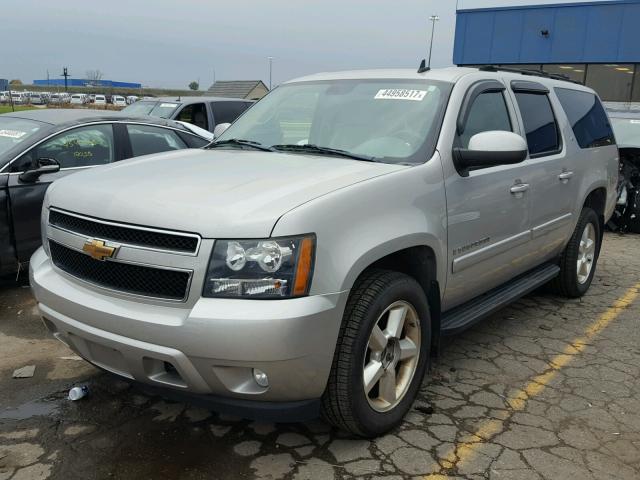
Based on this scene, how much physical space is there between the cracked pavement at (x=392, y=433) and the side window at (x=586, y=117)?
1821 millimetres

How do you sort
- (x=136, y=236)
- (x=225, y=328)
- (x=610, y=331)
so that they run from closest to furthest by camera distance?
(x=225, y=328) < (x=136, y=236) < (x=610, y=331)

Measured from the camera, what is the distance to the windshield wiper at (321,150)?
329 centimetres

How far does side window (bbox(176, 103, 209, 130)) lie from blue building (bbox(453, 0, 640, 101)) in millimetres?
16039

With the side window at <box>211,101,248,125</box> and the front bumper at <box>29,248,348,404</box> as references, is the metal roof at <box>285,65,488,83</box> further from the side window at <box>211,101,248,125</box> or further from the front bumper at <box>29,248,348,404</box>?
the side window at <box>211,101,248,125</box>

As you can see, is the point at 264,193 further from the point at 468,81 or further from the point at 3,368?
the point at 3,368

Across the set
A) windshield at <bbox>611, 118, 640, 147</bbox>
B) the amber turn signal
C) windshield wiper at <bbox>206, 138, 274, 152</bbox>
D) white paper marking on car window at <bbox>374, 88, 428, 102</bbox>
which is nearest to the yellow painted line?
the amber turn signal

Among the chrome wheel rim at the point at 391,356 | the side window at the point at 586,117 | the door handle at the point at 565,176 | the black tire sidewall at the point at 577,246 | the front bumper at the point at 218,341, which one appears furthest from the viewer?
the black tire sidewall at the point at 577,246

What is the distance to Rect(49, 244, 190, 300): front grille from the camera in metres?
2.49

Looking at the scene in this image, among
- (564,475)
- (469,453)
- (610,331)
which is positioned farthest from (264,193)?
(610,331)

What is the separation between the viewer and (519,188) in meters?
3.92

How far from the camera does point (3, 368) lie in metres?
3.83

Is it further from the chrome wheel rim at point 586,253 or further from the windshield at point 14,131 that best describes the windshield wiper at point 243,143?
the chrome wheel rim at point 586,253

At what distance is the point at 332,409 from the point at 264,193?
40.6 inches

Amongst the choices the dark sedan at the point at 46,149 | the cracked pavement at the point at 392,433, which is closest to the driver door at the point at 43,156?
the dark sedan at the point at 46,149
